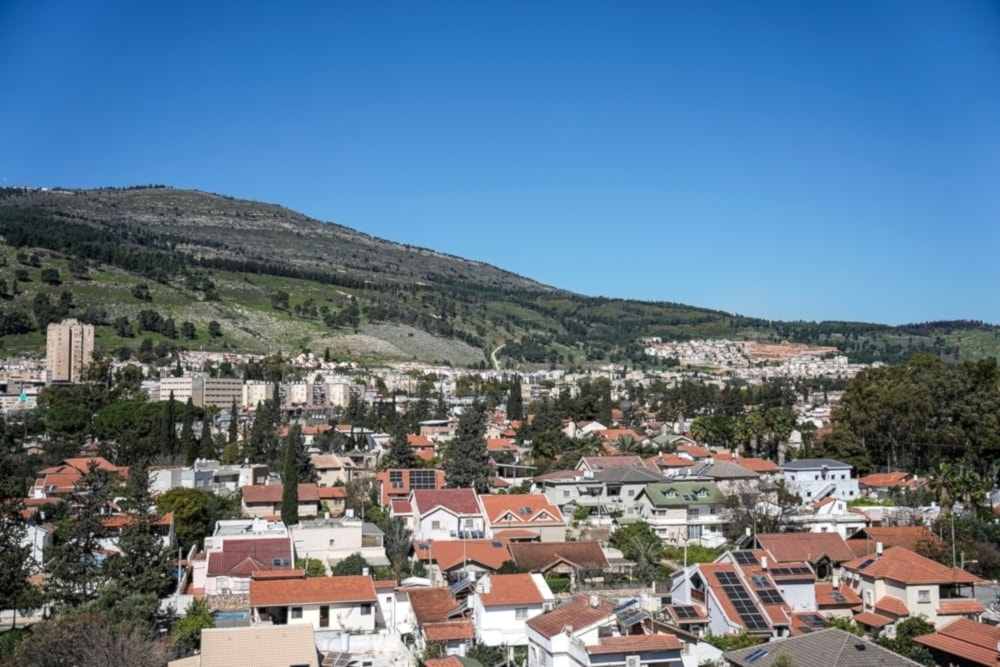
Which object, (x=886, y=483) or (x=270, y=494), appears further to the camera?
(x=886, y=483)

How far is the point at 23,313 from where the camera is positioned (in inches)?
5098

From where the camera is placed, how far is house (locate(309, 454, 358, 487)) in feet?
192

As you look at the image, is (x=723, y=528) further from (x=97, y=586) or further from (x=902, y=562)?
(x=97, y=586)

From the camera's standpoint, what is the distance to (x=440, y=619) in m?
30.1

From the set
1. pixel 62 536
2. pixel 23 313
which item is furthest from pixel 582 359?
pixel 62 536

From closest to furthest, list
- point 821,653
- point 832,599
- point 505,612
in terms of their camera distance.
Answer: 1. point 821,653
2. point 505,612
3. point 832,599

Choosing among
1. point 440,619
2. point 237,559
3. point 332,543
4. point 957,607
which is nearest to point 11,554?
point 237,559

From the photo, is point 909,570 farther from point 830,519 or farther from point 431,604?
point 431,604

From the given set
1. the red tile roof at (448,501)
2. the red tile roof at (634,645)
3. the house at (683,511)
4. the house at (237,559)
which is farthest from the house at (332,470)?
the red tile roof at (634,645)

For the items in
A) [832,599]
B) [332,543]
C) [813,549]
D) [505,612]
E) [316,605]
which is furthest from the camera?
[332,543]

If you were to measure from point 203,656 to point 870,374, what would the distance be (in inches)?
2073

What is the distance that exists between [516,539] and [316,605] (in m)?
13.8

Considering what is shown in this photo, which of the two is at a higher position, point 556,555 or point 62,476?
point 62,476

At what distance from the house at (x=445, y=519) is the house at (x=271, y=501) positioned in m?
7.31
